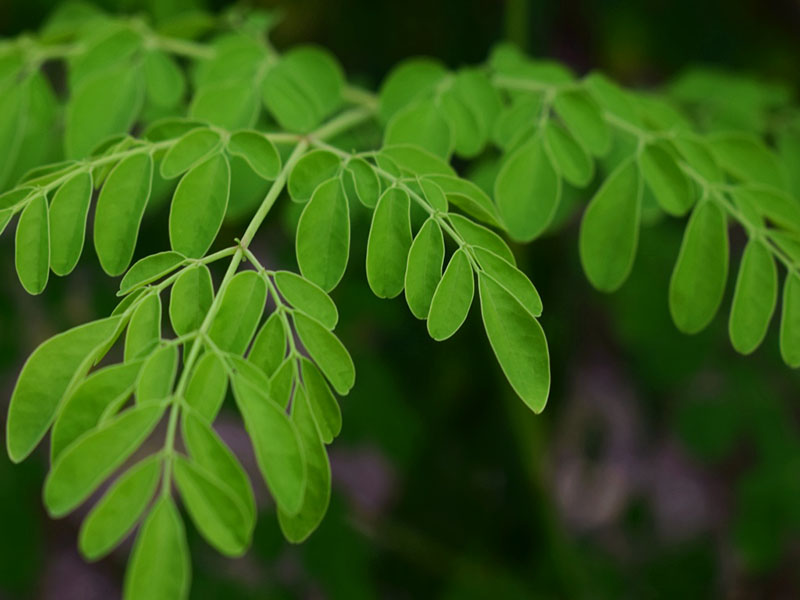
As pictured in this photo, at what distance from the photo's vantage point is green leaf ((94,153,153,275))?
545 millimetres

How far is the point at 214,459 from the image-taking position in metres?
0.39

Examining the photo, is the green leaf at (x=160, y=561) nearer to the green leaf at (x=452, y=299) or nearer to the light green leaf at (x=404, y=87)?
the green leaf at (x=452, y=299)

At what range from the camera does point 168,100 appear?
73 cm

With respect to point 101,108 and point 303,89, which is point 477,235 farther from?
point 101,108

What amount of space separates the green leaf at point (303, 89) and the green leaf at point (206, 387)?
0.32 m

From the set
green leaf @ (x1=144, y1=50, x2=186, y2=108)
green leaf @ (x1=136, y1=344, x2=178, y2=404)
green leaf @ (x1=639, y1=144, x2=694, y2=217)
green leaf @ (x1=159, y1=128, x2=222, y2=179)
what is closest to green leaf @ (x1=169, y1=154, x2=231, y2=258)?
green leaf @ (x1=159, y1=128, x2=222, y2=179)

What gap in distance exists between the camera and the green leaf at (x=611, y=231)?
0.66 meters

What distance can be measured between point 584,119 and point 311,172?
273mm

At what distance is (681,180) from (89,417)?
50 centimetres

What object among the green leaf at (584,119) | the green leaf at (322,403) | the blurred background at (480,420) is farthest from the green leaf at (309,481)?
the blurred background at (480,420)

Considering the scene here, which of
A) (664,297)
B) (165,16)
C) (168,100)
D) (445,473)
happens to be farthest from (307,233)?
(664,297)

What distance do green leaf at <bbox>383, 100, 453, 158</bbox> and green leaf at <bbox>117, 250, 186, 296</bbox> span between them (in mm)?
255

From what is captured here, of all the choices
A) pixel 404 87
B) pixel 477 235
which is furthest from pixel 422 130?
pixel 477 235

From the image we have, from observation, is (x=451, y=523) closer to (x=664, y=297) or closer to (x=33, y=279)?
(x=664, y=297)
